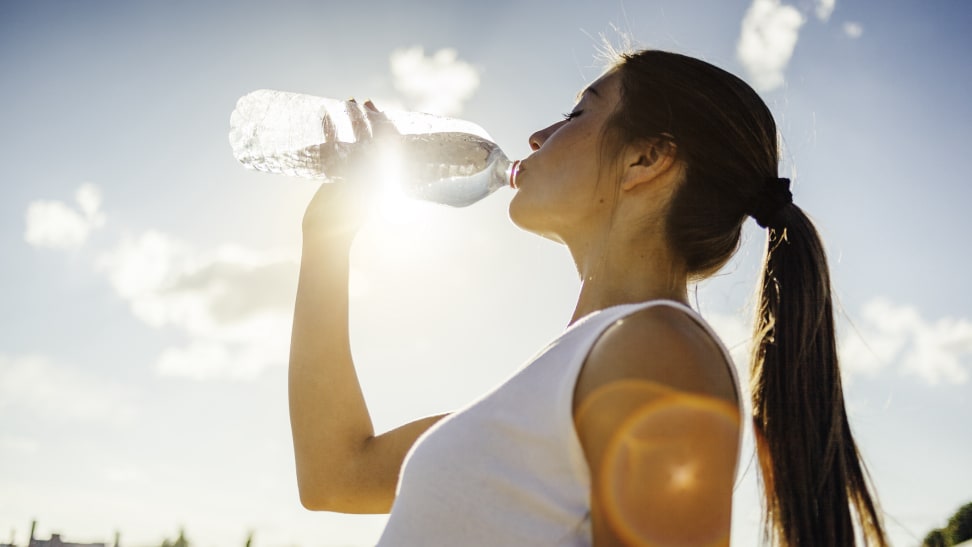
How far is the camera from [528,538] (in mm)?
1455

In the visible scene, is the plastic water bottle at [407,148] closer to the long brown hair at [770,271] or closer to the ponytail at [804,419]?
the long brown hair at [770,271]

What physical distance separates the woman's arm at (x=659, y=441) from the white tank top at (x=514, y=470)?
→ 0.22 feet

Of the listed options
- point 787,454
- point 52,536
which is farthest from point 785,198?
point 52,536

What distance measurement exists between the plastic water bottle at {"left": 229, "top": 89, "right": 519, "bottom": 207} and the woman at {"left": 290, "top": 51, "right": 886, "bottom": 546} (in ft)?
1.86

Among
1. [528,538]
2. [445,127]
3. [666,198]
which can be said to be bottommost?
[528,538]

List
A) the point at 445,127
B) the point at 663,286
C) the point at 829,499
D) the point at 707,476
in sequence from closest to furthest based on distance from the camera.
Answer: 1. the point at 707,476
2. the point at 829,499
3. the point at 663,286
4. the point at 445,127

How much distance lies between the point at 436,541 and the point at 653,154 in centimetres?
113

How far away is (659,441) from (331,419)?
1.25 m

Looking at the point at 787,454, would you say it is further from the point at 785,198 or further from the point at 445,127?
the point at 445,127

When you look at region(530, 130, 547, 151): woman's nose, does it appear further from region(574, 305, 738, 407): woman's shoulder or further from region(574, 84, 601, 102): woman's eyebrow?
region(574, 305, 738, 407): woman's shoulder

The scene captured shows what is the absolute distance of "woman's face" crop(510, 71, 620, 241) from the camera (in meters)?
2.16

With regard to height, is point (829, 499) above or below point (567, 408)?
below

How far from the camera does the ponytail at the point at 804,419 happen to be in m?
1.60

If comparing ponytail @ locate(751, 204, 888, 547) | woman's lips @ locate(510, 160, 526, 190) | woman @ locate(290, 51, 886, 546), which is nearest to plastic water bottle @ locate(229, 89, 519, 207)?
woman @ locate(290, 51, 886, 546)
